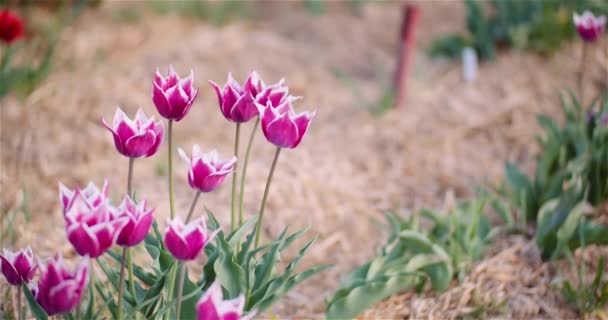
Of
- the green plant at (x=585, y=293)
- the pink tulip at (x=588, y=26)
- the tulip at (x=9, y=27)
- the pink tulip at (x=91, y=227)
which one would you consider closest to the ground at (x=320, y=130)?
the green plant at (x=585, y=293)

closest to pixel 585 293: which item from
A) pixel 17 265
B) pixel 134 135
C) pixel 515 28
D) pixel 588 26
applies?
pixel 588 26

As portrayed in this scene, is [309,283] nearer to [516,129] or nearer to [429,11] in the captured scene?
[516,129]

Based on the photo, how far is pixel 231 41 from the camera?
3352mm

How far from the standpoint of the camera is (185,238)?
39.8 inches

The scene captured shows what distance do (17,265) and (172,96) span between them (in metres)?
0.41

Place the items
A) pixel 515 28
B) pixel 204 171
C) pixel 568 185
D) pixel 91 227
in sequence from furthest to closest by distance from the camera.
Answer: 1. pixel 515 28
2. pixel 568 185
3. pixel 204 171
4. pixel 91 227

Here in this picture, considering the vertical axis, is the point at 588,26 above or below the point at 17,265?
above

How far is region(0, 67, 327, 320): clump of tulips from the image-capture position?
1.00m

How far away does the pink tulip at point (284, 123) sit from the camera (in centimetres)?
118

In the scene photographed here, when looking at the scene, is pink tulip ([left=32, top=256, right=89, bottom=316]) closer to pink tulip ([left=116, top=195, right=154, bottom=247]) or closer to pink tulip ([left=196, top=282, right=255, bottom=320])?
pink tulip ([left=116, top=195, right=154, bottom=247])

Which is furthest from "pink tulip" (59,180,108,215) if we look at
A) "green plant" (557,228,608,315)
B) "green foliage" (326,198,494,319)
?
"green plant" (557,228,608,315)

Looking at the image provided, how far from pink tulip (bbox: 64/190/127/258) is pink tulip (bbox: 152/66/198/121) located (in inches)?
10.1

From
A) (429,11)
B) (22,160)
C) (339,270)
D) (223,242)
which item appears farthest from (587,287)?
(429,11)

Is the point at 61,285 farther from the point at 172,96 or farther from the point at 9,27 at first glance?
the point at 9,27
